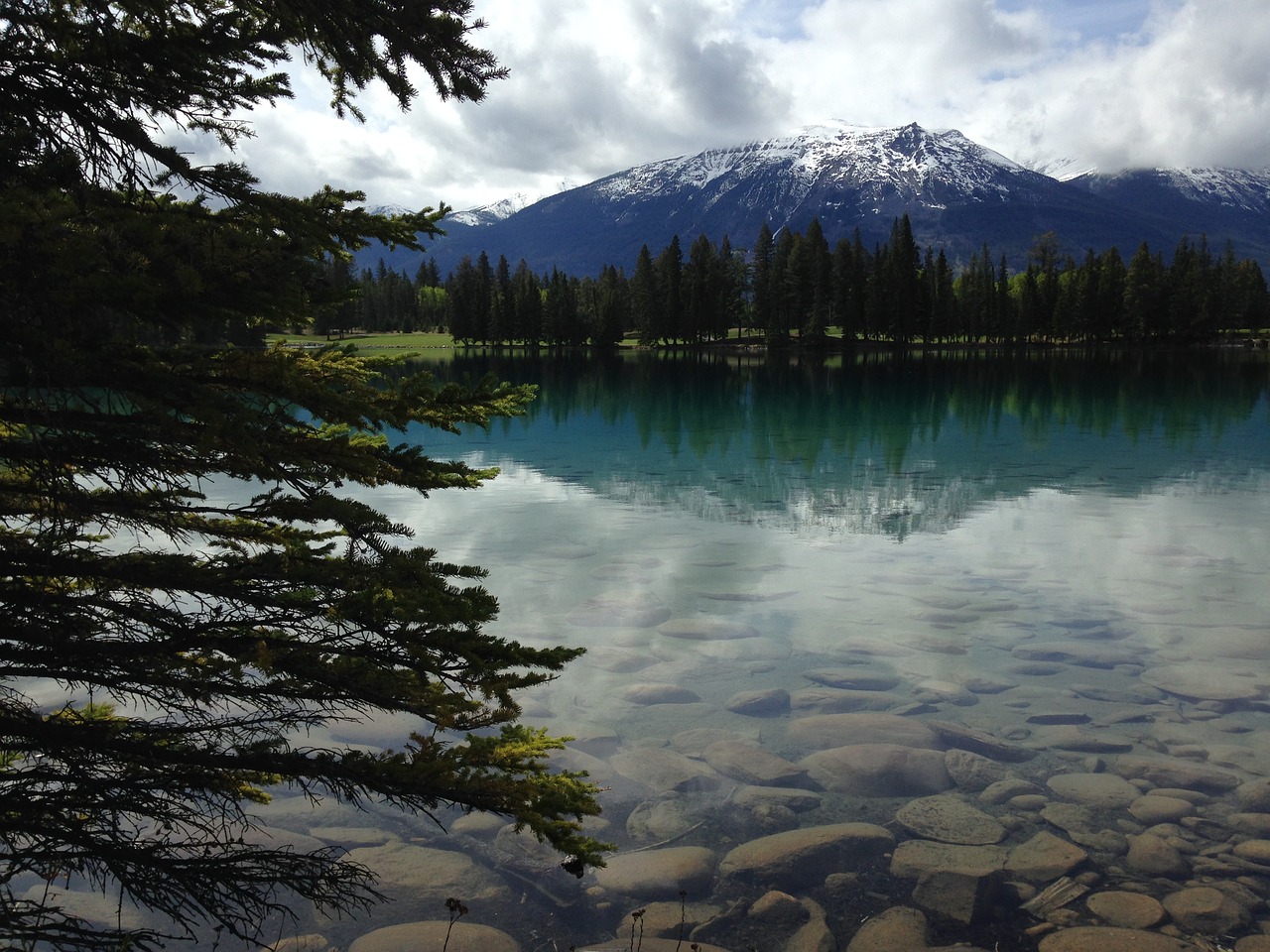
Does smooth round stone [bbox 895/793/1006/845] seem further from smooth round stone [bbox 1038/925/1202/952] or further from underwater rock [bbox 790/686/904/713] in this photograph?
underwater rock [bbox 790/686/904/713]

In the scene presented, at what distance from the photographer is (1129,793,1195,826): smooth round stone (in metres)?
7.52

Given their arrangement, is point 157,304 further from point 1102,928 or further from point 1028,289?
point 1028,289

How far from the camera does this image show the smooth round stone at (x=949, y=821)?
24.0 feet

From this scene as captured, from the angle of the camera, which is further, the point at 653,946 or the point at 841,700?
the point at 841,700

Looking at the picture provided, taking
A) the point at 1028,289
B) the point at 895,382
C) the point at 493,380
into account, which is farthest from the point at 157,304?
the point at 1028,289

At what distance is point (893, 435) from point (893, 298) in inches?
3218

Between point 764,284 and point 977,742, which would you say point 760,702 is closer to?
point 977,742

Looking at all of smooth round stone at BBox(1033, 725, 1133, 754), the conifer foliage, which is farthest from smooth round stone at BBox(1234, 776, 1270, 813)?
the conifer foliage

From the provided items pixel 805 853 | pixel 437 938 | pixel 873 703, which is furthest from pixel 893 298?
pixel 437 938

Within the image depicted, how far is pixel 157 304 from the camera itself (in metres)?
3.87

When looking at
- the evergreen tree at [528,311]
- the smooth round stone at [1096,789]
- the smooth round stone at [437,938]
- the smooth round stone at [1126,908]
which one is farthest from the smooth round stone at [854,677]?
the evergreen tree at [528,311]

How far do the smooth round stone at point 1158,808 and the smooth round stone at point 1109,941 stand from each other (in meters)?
1.63

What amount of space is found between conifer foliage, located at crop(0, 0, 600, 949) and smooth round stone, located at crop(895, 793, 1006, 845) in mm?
3759

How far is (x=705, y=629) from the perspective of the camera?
12.5 m
